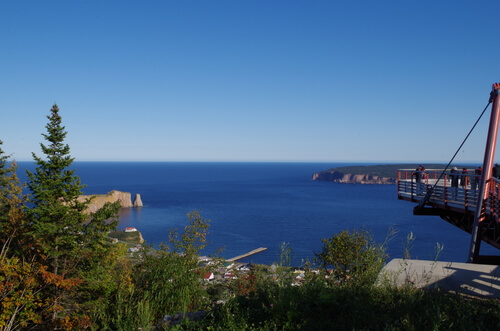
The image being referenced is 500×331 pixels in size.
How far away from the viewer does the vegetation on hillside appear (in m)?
5.55

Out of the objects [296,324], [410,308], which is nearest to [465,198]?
[410,308]

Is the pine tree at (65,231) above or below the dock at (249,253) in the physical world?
above

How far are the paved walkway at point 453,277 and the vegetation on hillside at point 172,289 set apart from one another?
741mm

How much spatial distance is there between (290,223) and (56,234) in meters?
66.1

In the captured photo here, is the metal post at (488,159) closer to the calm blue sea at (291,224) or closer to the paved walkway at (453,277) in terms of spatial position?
the paved walkway at (453,277)

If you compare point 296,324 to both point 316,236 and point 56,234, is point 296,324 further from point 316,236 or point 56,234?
point 316,236

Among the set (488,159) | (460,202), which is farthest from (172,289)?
(460,202)

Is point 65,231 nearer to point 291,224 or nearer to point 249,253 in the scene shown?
point 249,253

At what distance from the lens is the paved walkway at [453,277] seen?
8.41 m

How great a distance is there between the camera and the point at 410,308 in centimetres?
555

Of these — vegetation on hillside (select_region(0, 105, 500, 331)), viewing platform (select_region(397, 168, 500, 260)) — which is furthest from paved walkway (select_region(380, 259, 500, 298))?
viewing platform (select_region(397, 168, 500, 260))

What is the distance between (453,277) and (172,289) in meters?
7.11

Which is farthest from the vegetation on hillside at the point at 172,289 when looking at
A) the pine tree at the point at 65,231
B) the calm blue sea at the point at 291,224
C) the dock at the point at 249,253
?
the dock at the point at 249,253

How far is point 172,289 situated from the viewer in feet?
31.0
